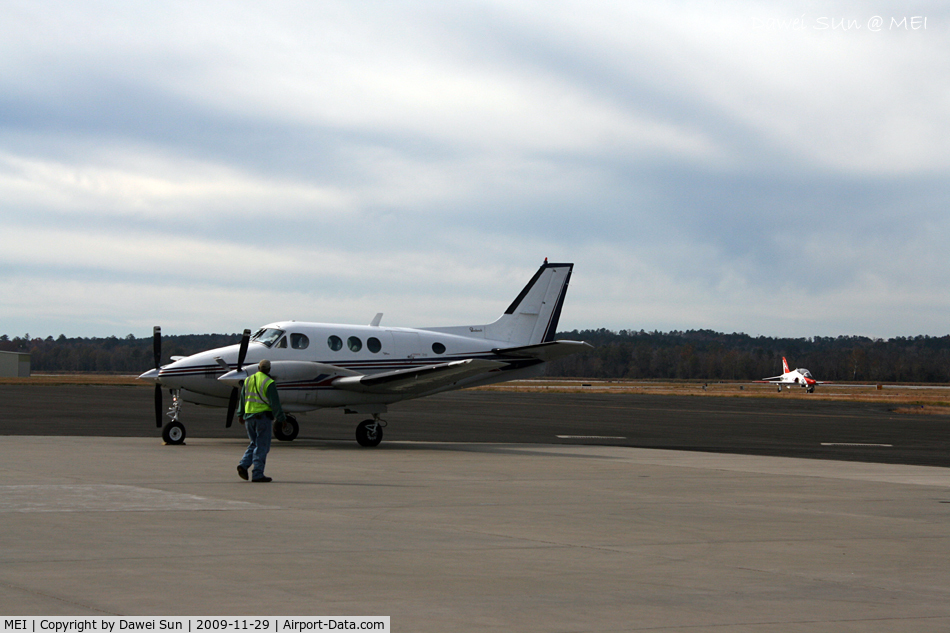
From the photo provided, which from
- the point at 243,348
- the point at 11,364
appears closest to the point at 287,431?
the point at 243,348

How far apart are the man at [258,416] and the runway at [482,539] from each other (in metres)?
0.57

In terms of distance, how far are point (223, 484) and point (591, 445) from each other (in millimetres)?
13978

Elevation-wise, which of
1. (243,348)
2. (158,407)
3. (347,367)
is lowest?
(158,407)

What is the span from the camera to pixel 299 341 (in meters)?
25.9

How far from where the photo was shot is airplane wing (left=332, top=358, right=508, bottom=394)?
25.0 metres

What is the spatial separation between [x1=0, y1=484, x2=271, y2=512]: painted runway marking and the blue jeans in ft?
6.31

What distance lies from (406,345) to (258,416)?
37.0 feet

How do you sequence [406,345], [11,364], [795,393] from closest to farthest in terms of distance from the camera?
[406,345]
[795,393]
[11,364]

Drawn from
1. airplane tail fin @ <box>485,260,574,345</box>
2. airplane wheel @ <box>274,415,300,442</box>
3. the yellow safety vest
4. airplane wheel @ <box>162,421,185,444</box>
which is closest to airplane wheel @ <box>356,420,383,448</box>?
airplane wheel @ <box>274,415,300,442</box>

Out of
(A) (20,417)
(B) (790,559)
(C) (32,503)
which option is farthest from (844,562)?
(A) (20,417)

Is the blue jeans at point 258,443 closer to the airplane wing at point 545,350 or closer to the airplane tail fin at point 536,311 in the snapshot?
the airplane wing at point 545,350

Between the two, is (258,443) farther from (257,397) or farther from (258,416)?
(257,397)

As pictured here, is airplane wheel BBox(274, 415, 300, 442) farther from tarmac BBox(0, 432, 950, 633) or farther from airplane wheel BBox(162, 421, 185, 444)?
tarmac BBox(0, 432, 950, 633)

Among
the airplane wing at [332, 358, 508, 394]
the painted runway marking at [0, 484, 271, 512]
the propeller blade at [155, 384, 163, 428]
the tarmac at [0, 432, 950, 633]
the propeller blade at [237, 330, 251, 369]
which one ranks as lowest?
the tarmac at [0, 432, 950, 633]
